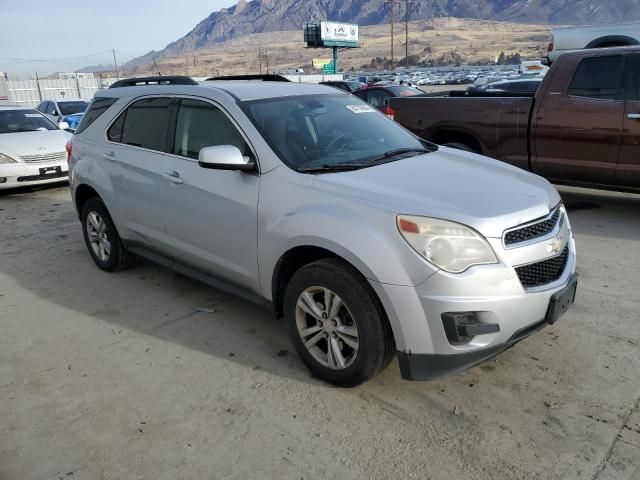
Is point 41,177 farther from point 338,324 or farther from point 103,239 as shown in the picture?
point 338,324

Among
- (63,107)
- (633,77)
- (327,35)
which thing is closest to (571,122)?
(633,77)

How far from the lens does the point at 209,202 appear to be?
3672 millimetres

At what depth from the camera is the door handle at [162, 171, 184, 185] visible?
3.91 metres

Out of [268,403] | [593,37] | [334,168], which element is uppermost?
[593,37]

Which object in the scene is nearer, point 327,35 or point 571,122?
point 571,122

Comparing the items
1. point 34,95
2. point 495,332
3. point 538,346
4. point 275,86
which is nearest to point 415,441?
point 495,332

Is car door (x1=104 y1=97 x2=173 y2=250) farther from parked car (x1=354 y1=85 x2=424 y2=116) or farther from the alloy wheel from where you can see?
parked car (x1=354 y1=85 x2=424 y2=116)

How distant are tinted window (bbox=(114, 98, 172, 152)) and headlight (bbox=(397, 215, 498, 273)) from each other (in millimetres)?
2292

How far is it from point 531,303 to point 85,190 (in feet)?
13.7

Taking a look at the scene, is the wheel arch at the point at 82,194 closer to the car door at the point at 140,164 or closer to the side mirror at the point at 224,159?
the car door at the point at 140,164

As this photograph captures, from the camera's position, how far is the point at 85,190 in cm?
522

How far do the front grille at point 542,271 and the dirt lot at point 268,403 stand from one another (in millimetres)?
654

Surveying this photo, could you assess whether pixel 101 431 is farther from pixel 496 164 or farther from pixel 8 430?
pixel 496 164

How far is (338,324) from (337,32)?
274 feet
